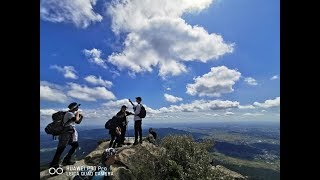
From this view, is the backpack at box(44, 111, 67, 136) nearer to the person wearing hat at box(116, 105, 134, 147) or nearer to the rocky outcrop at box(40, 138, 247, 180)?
the rocky outcrop at box(40, 138, 247, 180)

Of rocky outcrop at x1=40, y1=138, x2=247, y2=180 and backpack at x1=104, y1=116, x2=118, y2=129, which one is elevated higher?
backpack at x1=104, y1=116, x2=118, y2=129

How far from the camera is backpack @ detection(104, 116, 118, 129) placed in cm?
1303

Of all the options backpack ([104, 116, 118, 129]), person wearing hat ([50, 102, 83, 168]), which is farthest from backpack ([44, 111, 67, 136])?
backpack ([104, 116, 118, 129])

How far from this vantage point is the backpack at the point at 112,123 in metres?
13.0

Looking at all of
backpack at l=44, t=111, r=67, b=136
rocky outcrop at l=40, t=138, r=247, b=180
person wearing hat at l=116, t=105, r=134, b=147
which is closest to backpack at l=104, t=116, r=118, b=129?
person wearing hat at l=116, t=105, r=134, b=147

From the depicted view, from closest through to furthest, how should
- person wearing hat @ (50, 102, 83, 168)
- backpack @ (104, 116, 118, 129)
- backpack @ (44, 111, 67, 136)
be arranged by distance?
person wearing hat @ (50, 102, 83, 168)
backpack @ (44, 111, 67, 136)
backpack @ (104, 116, 118, 129)

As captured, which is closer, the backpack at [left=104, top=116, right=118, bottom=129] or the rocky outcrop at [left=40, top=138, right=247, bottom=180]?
the backpack at [left=104, top=116, right=118, bottom=129]

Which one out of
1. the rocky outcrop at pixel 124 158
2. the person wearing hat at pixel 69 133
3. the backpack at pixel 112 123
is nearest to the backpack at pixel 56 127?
the person wearing hat at pixel 69 133

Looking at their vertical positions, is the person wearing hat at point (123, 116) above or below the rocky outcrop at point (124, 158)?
above

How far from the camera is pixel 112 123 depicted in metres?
13.1

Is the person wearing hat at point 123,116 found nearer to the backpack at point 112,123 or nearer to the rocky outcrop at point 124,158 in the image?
the backpack at point 112,123

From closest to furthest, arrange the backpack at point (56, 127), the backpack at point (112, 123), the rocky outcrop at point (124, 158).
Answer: the backpack at point (56, 127), the backpack at point (112, 123), the rocky outcrop at point (124, 158)

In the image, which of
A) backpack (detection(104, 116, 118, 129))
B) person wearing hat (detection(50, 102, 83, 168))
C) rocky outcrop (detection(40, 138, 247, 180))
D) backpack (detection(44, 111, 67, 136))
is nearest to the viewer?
person wearing hat (detection(50, 102, 83, 168))
